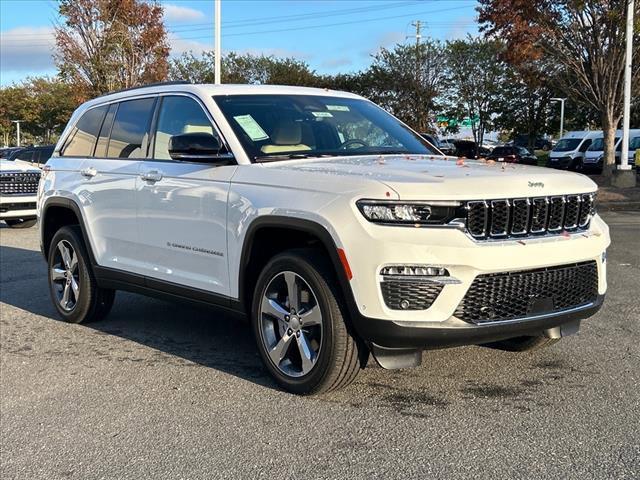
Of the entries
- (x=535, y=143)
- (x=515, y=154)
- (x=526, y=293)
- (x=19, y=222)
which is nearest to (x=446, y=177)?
(x=526, y=293)

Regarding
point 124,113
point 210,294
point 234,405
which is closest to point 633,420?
point 234,405

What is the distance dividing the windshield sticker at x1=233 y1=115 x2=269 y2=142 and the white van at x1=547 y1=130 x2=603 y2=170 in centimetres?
3313

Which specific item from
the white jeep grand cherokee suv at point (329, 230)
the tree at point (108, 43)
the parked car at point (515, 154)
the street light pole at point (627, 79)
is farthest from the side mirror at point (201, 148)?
the parked car at point (515, 154)

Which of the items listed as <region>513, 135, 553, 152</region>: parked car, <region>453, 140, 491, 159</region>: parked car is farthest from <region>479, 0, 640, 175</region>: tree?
<region>513, 135, 553, 152</region>: parked car

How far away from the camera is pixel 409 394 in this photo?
425 centimetres

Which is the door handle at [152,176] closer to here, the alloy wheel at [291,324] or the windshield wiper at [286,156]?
the windshield wiper at [286,156]

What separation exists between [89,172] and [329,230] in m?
2.95

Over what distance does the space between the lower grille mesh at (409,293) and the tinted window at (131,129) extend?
2.64 m

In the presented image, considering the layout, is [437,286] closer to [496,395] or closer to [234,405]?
[496,395]

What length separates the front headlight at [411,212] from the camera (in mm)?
3621

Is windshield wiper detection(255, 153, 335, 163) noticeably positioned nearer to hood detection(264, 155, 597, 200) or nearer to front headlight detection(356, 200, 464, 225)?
hood detection(264, 155, 597, 200)

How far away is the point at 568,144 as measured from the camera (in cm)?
3694

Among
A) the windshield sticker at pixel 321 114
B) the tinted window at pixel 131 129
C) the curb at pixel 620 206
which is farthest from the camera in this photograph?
the curb at pixel 620 206

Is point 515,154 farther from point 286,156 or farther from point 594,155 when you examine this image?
point 286,156
